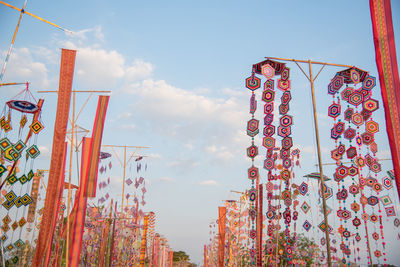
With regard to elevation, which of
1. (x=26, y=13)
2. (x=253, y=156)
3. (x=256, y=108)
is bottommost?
(x=253, y=156)

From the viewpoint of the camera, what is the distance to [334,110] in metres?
14.2

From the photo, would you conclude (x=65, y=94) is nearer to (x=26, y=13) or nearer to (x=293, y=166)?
(x=26, y=13)

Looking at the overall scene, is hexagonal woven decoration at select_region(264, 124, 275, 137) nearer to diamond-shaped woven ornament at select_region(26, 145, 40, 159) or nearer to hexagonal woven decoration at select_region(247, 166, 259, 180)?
hexagonal woven decoration at select_region(247, 166, 259, 180)

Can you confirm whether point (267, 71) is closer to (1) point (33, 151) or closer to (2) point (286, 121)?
(2) point (286, 121)

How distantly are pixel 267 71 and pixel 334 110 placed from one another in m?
3.38

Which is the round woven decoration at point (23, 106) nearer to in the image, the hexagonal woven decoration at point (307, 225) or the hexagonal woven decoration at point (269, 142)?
the hexagonal woven decoration at point (269, 142)

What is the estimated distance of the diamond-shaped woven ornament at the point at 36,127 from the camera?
14539 mm

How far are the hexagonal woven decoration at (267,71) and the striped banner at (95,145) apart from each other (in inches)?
277

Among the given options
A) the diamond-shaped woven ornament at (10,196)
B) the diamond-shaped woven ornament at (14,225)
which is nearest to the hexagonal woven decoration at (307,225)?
the diamond-shaped woven ornament at (10,196)

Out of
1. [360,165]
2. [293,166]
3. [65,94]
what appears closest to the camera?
[65,94]

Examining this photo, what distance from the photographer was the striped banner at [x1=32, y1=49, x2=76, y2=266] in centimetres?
1113

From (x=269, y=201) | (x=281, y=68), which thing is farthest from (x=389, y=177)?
(x=281, y=68)

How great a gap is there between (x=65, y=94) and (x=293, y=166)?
38.0 feet

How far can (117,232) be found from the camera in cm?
3347
